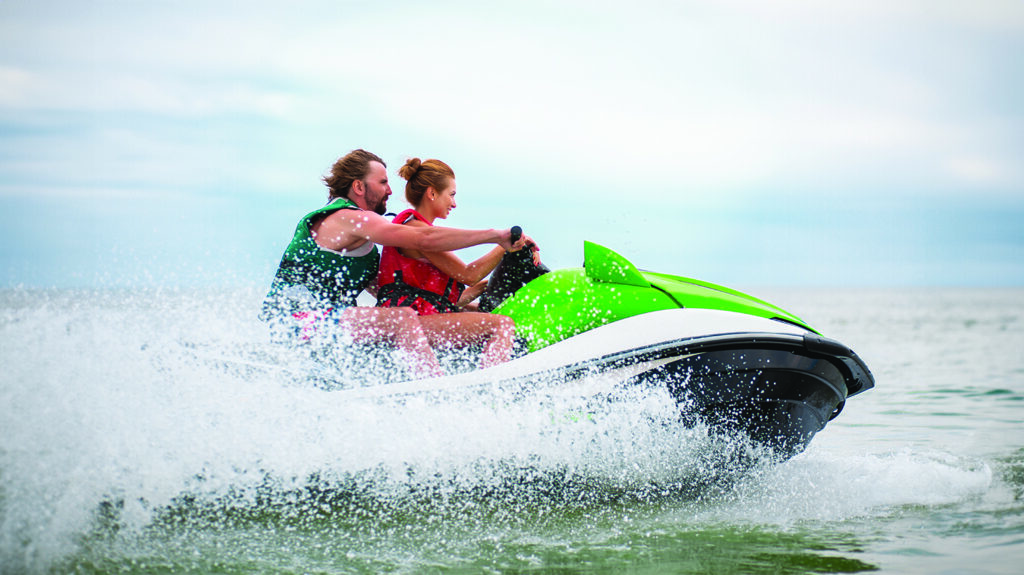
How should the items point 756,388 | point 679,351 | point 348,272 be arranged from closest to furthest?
point 679,351 → point 756,388 → point 348,272

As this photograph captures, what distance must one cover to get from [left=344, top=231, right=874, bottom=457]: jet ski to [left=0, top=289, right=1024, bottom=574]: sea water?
0.09 meters

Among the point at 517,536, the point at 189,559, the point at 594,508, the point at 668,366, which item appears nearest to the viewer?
the point at 189,559

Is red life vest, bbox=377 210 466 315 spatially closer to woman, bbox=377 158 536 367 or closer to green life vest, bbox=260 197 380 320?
woman, bbox=377 158 536 367

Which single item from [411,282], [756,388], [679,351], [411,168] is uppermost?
[411,168]

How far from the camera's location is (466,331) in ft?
11.2

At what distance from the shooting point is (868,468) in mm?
4188

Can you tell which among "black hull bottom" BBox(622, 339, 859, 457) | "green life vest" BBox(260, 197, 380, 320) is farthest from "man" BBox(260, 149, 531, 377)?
"black hull bottom" BBox(622, 339, 859, 457)

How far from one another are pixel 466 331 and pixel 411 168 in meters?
0.83

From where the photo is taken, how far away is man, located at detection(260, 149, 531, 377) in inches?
131

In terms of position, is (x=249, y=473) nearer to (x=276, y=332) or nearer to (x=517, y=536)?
(x=276, y=332)

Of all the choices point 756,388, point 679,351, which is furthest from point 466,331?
point 756,388

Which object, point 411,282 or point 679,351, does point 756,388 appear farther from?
point 411,282

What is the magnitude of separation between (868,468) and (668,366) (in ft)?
5.47

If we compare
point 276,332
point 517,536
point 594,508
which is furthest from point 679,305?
point 276,332
